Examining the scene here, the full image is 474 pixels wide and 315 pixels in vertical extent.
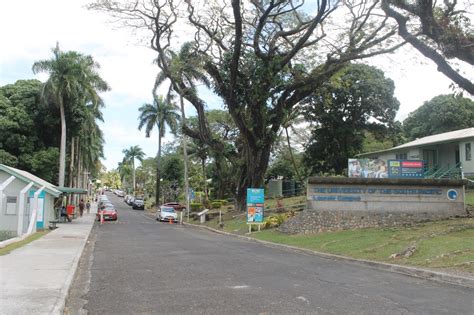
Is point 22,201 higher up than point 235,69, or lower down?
lower down

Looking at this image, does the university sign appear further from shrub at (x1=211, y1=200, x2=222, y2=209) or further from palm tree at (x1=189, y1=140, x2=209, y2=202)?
palm tree at (x1=189, y1=140, x2=209, y2=202)

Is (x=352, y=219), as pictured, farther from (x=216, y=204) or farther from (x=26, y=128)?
(x=26, y=128)

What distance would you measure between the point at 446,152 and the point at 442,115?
17890 mm

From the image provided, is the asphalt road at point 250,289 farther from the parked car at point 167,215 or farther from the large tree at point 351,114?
the large tree at point 351,114

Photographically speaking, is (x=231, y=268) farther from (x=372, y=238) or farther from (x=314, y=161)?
(x=314, y=161)

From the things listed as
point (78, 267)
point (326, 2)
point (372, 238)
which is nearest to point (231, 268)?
point (78, 267)

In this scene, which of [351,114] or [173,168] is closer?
[351,114]

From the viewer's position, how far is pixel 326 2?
22719 millimetres

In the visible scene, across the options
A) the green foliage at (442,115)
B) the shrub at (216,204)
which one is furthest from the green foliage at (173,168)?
the green foliage at (442,115)

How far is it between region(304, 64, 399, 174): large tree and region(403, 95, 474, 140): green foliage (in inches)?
355

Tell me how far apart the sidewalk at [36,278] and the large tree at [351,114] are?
111 ft

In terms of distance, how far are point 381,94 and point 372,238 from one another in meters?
30.4

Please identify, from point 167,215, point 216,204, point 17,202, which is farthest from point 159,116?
point 17,202

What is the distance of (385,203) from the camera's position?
21984 millimetres
